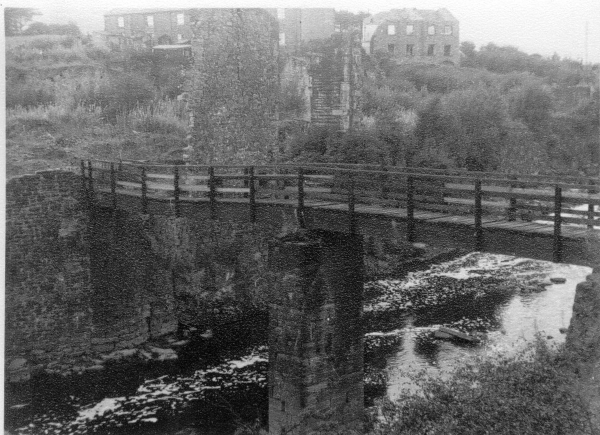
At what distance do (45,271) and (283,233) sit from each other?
8.51 m

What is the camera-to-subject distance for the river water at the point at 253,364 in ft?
52.1

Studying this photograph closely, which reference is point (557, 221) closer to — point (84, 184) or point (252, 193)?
point (252, 193)

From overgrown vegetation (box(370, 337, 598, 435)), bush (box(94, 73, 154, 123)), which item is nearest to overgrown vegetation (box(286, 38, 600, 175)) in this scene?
bush (box(94, 73, 154, 123))

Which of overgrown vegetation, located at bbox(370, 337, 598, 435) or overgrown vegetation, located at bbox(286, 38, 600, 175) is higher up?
overgrown vegetation, located at bbox(286, 38, 600, 175)

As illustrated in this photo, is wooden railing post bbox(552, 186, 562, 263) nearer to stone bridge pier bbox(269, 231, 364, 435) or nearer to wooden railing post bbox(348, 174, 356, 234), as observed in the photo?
wooden railing post bbox(348, 174, 356, 234)

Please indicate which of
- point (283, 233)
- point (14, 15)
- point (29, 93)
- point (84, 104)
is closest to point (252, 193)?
point (283, 233)

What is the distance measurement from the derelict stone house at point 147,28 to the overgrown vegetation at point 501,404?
24.4 meters

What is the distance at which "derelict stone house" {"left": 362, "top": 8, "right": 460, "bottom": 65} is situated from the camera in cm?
3969

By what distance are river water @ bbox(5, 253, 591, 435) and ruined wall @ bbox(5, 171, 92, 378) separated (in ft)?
4.12

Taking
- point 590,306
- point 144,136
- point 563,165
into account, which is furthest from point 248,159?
point 563,165

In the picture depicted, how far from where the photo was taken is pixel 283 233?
14.0m

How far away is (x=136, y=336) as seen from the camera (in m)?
21.6

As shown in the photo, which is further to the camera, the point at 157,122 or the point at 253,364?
the point at 157,122

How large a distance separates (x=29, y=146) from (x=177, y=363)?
9.05 metres
